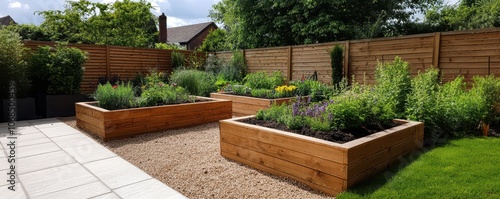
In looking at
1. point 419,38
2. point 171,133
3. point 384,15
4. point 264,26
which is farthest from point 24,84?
point 384,15

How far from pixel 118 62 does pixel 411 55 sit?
25.1 ft

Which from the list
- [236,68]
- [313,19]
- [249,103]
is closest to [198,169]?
[249,103]

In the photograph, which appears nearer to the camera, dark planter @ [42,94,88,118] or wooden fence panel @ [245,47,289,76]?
dark planter @ [42,94,88,118]

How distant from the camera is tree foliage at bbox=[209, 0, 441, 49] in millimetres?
11719

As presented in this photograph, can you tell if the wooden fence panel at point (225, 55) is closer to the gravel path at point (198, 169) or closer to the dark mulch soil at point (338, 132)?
the gravel path at point (198, 169)

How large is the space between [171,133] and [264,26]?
380 inches

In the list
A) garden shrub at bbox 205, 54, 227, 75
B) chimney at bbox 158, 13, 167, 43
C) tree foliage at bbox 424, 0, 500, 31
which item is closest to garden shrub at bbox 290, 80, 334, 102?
garden shrub at bbox 205, 54, 227, 75

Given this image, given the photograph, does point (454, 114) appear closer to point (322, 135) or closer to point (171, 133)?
point (322, 135)

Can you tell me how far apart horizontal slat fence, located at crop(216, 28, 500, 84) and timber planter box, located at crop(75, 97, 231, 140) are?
8.64ft

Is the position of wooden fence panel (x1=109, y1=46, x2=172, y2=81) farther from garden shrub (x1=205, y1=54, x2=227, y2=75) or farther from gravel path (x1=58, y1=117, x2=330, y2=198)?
gravel path (x1=58, y1=117, x2=330, y2=198)

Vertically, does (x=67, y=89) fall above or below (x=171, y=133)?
above

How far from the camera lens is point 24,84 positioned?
612 centimetres

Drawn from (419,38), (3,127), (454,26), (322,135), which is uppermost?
(454,26)

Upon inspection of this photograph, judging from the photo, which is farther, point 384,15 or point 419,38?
point 384,15
